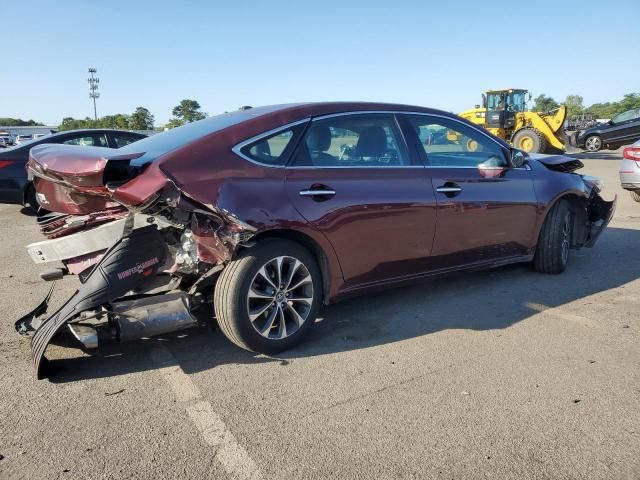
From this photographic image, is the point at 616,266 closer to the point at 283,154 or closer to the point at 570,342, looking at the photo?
the point at 570,342

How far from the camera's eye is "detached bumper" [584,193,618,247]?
5.86 meters

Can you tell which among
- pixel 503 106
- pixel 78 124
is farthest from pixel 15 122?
pixel 503 106

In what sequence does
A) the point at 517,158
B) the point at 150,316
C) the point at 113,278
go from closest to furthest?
the point at 113,278 < the point at 150,316 < the point at 517,158

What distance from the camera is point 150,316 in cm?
336

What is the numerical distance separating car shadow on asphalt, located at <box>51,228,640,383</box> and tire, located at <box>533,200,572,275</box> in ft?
0.39

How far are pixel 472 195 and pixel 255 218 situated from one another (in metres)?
2.09

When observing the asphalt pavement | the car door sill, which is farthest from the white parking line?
the car door sill

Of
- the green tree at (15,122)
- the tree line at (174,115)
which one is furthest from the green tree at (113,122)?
the green tree at (15,122)

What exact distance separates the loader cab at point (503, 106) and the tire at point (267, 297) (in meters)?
20.3

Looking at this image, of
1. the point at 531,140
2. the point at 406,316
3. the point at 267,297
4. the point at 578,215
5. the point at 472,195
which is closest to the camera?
the point at 267,297

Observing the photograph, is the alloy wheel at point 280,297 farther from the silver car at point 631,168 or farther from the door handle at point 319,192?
the silver car at point 631,168

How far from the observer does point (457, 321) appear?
4.16 meters

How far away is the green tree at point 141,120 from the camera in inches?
2594

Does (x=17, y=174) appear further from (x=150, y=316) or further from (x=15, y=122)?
(x=15, y=122)
